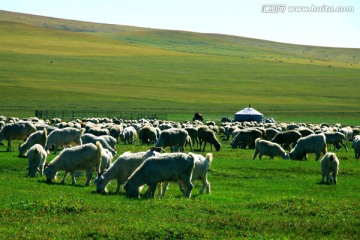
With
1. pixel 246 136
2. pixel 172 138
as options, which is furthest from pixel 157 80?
pixel 172 138

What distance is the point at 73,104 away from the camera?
306ft

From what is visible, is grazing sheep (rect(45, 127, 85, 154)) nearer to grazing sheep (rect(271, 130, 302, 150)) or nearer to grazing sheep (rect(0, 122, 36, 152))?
grazing sheep (rect(0, 122, 36, 152))

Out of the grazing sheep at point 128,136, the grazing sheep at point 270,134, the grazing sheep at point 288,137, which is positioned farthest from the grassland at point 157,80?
the grazing sheep at point 288,137

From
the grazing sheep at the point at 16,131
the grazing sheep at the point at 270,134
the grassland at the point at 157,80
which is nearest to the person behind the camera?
the grazing sheep at the point at 16,131

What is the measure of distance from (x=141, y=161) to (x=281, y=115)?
7425 centimetres

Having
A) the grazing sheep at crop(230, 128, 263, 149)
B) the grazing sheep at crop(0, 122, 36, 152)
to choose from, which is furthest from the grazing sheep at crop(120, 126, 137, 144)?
the grazing sheep at crop(0, 122, 36, 152)

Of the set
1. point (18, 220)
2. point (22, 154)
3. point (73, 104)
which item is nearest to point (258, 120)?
point (73, 104)

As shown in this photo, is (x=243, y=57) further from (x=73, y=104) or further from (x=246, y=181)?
(x=246, y=181)

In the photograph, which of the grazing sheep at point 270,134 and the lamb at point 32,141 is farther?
the grazing sheep at point 270,134

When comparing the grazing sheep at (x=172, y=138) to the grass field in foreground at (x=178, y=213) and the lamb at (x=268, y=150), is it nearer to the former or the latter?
the lamb at (x=268, y=150)

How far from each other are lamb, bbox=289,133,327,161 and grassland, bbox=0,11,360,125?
4538 centimetres

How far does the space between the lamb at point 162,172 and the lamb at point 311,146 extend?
16.8 metres

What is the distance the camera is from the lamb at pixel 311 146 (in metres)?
33.2

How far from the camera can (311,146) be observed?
33.3 meters
